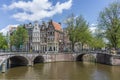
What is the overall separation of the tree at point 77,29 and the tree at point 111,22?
1278 cm

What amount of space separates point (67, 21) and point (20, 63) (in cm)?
2435

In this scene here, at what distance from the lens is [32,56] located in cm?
4997

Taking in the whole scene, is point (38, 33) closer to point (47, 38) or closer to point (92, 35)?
point (47, 38)

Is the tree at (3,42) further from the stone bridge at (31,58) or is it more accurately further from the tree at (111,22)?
the tree at (111,22)

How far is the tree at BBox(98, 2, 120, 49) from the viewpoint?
50.8 meters

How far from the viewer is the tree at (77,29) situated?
65.4m

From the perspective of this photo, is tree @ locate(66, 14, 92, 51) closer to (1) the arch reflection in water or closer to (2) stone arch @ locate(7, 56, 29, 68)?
(1) the arch reflection in water

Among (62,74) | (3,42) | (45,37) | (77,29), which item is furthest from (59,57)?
(62,74)

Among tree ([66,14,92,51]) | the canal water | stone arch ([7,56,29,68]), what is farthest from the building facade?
the canal water

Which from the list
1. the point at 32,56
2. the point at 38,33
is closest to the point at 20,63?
the point at 32,56

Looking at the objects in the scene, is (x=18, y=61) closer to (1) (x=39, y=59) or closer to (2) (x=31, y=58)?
(2) (x=31, y=58)

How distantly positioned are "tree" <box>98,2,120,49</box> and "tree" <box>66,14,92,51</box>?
41.9 ft

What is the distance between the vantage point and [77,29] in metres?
65.6

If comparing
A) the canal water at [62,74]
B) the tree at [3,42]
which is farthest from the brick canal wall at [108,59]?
the tree at [3,42]
